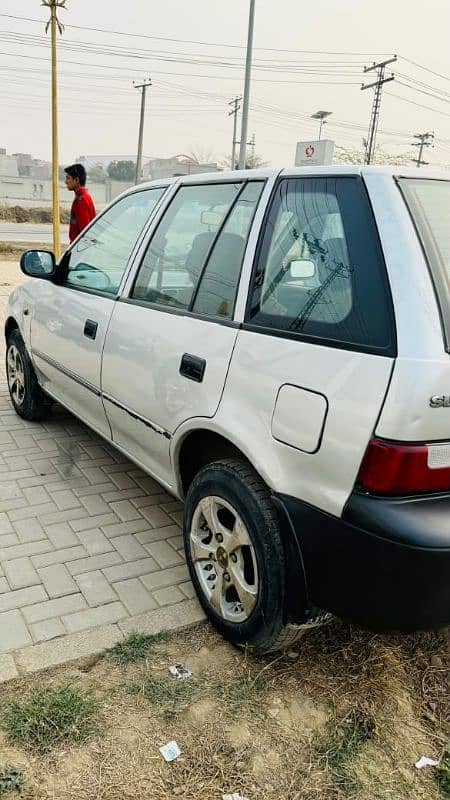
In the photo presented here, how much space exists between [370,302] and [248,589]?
112cm

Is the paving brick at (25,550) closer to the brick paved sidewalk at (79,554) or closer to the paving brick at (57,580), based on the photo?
the brick paved sidewalk at (79,554)

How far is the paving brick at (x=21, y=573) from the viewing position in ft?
8.95

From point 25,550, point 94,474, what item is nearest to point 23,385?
point 94,474

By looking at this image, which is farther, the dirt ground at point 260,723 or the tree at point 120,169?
the tree at point 120,169

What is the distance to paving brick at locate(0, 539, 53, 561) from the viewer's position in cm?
294

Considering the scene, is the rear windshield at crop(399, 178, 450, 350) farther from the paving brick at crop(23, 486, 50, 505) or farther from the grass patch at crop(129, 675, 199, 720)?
the paving brick at crop(23, 486, 50, 505)

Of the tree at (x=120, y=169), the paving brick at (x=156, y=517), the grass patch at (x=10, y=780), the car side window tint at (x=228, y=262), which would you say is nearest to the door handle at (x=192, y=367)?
the car side window tint at (x=228, y=262)

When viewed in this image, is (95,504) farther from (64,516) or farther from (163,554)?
(163,554)

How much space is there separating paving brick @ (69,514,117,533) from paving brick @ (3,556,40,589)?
373 millimetres

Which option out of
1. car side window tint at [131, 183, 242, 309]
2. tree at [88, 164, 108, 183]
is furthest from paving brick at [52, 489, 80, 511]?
tree at [88, 164, 108, 183]

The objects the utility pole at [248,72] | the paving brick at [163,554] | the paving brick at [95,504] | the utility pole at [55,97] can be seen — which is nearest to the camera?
the paving brick at [163,554]

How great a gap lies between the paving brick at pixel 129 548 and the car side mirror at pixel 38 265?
180cm

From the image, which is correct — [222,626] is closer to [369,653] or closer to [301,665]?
[301,665]

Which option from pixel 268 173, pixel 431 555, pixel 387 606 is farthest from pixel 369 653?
pixel 268 173
